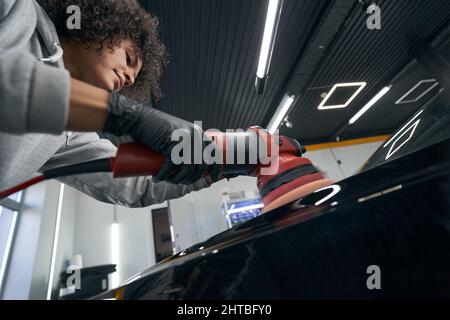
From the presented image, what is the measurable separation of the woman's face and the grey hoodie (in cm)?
15

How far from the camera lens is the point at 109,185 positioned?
2.74ft

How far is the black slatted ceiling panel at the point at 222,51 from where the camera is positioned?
239 cm

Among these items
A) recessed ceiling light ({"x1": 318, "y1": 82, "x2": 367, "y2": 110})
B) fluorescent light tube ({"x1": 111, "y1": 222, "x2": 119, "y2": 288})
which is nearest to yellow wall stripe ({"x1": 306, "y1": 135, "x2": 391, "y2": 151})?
recessed ceiling light ({"x1": 318, "y1": 82, "x2": 367, "y2": 110})

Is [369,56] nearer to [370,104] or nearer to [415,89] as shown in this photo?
[370,104]

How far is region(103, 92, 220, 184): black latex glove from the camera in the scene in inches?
15.1

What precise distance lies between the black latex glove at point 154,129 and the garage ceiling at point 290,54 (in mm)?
2407

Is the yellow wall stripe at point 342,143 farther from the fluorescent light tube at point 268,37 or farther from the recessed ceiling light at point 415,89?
the fluorescent light tube at point 268,37

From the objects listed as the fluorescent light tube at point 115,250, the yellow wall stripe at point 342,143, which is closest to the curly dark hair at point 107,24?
the fluorescent light tube at point 115,250

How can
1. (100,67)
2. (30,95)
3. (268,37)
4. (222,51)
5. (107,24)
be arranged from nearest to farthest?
1. (30,95)
2. (100,67)
3. (107,24)
4. (268,37)
5. (222,51)

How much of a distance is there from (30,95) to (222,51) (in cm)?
295

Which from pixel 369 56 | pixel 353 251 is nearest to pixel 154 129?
pixel 353 251

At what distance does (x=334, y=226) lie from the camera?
33 cm

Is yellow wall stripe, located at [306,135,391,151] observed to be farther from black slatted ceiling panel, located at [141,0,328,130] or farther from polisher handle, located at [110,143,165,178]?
polisher handle, located at [110,143,165,178]

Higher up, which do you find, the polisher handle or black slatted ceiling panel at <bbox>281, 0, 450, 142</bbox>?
black slatted ceiling panel at <bbox>281, 0, 450, 142</bbox>
